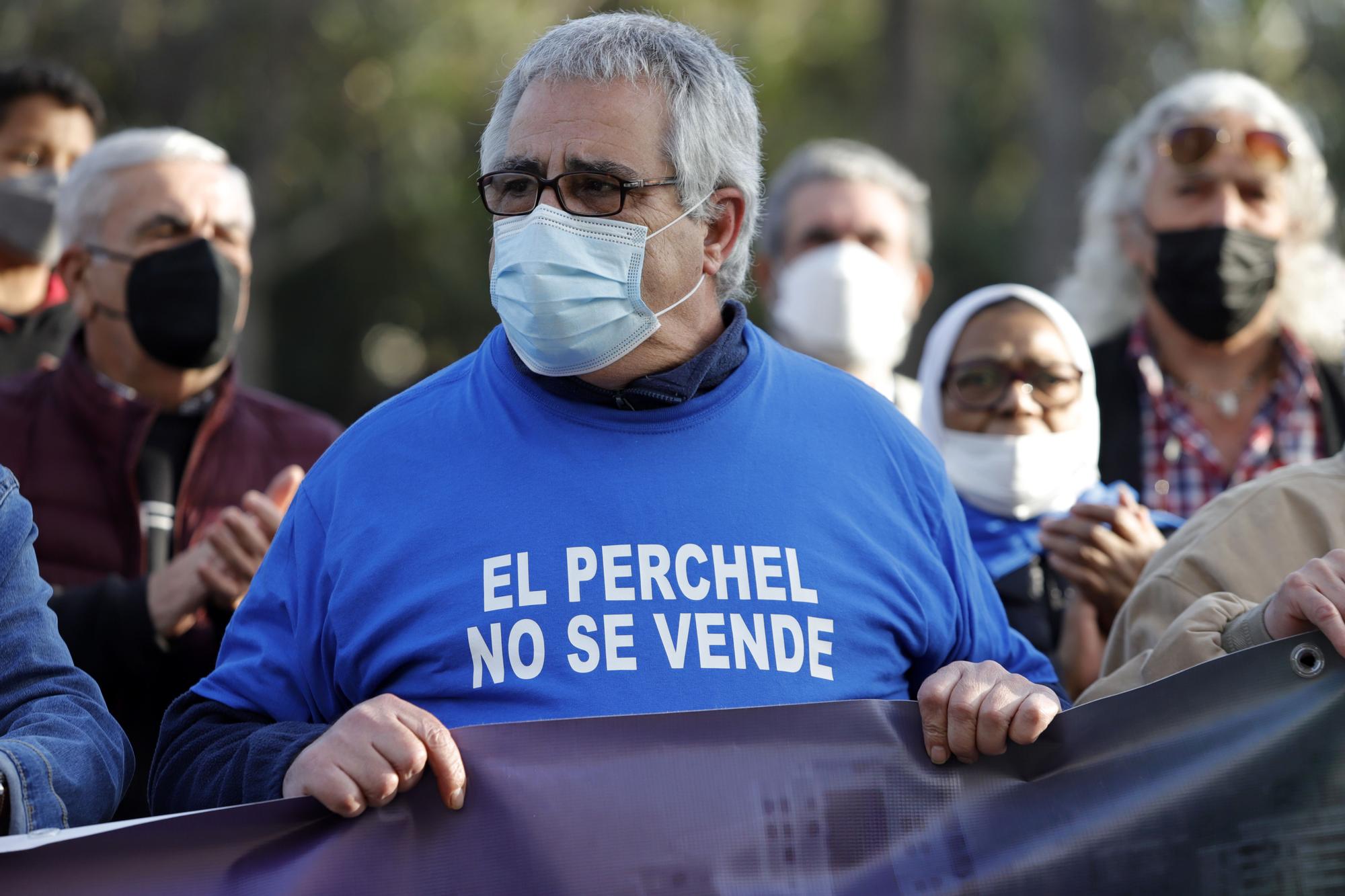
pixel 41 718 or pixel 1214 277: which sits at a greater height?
pixel 1214 277

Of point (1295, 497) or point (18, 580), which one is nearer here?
point (18, 580)

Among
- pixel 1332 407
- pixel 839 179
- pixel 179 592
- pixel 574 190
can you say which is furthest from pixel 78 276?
pixel 1332 407

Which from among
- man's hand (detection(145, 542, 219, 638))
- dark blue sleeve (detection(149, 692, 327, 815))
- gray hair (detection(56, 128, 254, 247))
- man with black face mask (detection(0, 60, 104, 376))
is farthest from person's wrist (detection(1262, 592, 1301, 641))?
man with black face mask (detection(0, 60, 104, 376))

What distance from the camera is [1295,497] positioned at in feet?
10.5

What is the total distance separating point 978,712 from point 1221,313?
269 centimetres

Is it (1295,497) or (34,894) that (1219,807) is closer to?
(1295,497)

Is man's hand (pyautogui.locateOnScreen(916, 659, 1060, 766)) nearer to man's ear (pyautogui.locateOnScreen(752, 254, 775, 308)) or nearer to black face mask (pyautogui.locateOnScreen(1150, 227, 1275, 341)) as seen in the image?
black face mask (pyautogui.locateOnScreen(1150, 227, 1275, 341))

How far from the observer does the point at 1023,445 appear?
4148 millimetres

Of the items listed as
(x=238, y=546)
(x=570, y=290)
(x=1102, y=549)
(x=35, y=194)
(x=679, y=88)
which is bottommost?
(x=1102, y=549)

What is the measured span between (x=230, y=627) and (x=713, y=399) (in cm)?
93

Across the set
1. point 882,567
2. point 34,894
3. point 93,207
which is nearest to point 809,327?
point 93,207

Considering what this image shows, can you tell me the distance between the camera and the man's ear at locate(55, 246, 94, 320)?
455 cm

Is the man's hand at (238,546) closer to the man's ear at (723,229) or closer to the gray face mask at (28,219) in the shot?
the man's ear at (723,229)

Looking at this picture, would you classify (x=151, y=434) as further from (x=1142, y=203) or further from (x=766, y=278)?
(x=1142, y=203)
